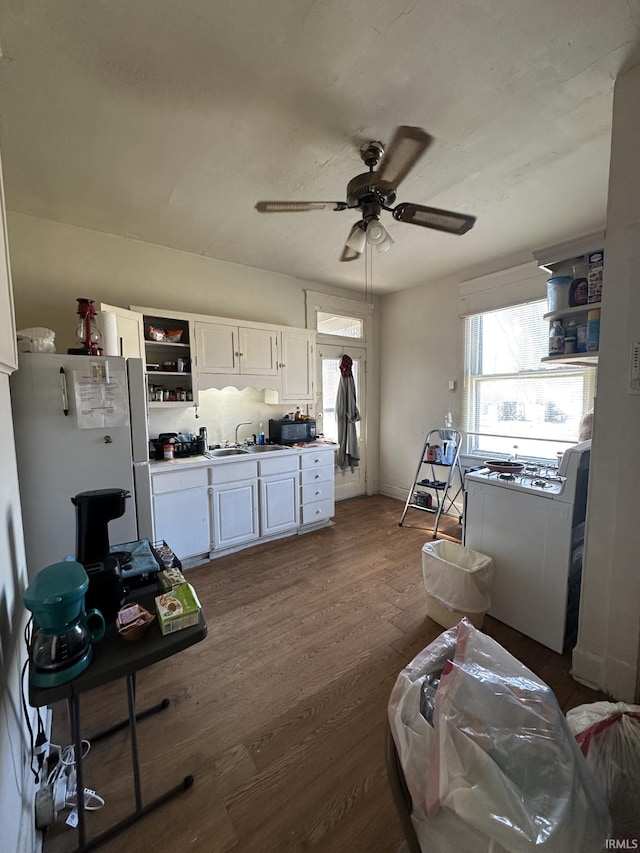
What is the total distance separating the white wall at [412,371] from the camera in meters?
3.93

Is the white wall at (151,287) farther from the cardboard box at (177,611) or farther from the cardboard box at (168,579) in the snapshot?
the cardboard box at (177,611)

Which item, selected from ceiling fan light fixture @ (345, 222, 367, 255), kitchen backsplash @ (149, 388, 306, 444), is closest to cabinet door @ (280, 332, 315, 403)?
kitchen backsplash @ (149, 388, 306, 444)

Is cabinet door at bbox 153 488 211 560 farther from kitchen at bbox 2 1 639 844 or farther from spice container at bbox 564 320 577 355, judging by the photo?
spice container at bbox 564 320 577 355

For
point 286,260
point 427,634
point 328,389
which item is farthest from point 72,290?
point 427,634

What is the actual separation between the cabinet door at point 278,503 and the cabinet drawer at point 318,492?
0.36 feet

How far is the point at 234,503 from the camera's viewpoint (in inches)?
120

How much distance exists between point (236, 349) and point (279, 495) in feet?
4.89

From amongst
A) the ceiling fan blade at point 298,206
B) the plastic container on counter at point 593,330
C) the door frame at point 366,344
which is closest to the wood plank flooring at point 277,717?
the plastic container on counter at point 593,330

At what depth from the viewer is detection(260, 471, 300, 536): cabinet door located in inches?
127

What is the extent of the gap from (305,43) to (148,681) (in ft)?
9.79

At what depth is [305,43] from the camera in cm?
133

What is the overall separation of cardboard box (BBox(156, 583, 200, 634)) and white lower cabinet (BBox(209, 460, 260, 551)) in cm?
188

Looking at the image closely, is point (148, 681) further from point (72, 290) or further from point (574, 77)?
point (574, 77)

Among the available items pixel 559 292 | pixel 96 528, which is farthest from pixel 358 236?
pixel 96 528
